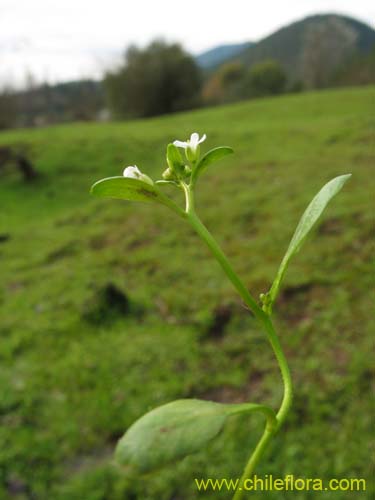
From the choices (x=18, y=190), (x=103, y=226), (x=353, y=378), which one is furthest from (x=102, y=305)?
(x=18, y=190)

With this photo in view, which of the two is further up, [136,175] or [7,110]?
[7,110]

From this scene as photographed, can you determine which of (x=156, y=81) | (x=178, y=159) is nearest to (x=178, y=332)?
(x=178, y=159)

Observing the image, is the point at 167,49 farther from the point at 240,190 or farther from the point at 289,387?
the point at 289,387

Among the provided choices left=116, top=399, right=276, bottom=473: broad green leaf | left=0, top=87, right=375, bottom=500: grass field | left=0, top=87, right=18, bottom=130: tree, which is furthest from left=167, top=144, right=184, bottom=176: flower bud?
left=0, top=87, right=18, bottom=130: tree

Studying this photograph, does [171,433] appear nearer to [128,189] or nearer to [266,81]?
[128,189]

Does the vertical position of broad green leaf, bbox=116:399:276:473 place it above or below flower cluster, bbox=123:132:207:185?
below

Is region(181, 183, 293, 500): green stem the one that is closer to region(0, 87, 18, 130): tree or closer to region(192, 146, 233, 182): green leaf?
region(192, 146, 233, 182): green leaf
